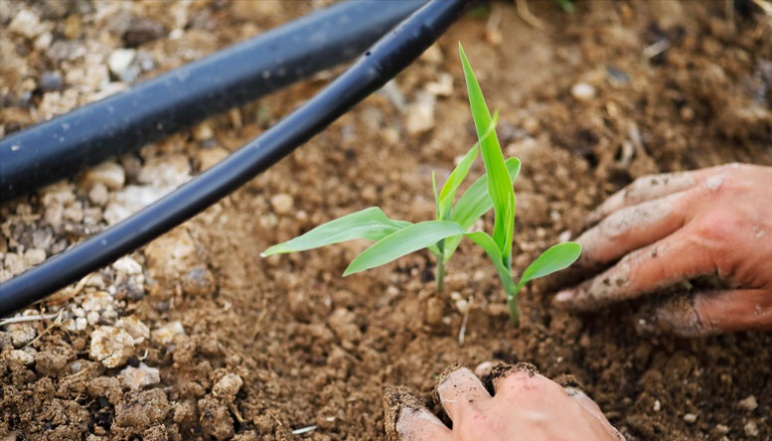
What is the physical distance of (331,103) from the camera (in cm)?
136

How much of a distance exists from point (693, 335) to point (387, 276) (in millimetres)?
719

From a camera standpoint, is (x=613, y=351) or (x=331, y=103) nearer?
(x=331, y=103)

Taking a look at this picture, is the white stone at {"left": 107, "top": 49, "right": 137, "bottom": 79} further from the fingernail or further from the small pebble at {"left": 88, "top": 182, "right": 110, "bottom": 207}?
the fingernail

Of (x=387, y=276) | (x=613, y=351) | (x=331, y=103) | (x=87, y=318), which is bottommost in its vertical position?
(x=613, y=351)

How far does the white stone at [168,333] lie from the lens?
1.45 m

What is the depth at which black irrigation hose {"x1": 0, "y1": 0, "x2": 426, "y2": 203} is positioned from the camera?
150 centimetres

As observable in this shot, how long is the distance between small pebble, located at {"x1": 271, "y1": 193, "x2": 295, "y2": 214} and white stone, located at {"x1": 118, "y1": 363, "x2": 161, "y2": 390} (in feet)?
1.70

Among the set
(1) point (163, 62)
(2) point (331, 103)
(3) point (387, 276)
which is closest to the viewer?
(2) point (331, 103)

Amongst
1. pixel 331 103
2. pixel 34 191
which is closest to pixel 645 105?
pixel 331 103

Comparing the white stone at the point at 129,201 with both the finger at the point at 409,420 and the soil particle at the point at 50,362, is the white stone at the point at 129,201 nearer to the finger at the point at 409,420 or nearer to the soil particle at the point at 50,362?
the soil particle at the point at 50,362

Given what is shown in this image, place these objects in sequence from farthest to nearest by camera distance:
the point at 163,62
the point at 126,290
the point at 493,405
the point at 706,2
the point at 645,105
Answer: the point at 706,2 < the point at 645,105 < the point at 163,62 < the point at 126,290 < the point at 493,405

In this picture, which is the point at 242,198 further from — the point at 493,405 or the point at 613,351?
the point at 613,351

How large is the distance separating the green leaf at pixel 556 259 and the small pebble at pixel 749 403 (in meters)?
0.56

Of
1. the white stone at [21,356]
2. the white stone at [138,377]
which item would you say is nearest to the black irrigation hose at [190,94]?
the white stone at [21,356]
